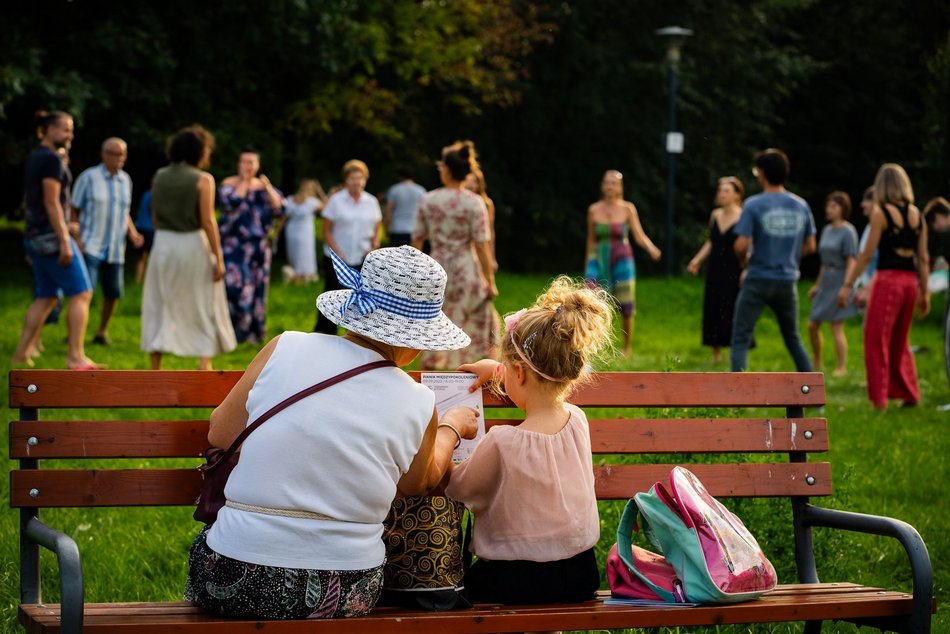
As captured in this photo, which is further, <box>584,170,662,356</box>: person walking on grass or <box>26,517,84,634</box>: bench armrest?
<box>584,170,662,356</box>: person walking on grass

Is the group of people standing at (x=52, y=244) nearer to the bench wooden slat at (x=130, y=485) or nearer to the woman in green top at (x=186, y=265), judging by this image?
the woman in green top at (x=186, y=265)

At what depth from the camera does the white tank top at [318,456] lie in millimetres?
3621

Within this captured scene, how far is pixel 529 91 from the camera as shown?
33969mm

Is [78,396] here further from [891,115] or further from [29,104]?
[891,115]

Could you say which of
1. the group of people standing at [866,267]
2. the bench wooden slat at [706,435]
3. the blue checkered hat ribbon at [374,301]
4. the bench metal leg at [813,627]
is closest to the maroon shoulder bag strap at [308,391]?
the blue checkered hat ribbon at [374,301]

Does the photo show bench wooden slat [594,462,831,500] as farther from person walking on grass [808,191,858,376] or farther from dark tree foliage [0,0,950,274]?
dark tree foliage [0,0,950,274]

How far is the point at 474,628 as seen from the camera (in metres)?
3.84

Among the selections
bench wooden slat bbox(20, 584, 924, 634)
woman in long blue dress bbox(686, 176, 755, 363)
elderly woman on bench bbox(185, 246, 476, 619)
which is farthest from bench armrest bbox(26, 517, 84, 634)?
woman in long blue dress bbox(686, 176, 755, 363)

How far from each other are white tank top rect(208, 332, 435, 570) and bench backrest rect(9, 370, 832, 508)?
0.65 metres

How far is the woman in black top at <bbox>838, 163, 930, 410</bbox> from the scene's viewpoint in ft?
36.6

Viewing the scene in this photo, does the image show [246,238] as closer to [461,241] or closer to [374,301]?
[461,241]

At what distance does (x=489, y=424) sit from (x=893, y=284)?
7.58 meters

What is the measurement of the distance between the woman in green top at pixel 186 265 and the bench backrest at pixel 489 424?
6.05 m

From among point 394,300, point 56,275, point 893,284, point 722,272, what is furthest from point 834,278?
point 394,300
